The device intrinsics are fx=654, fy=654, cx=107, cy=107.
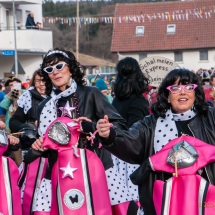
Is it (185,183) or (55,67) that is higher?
(55,67)

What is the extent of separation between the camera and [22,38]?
3597 cm

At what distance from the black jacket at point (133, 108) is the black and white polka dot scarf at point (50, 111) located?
145cm

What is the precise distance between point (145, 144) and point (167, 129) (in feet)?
0.57

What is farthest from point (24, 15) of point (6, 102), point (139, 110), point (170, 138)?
point (170, 138)

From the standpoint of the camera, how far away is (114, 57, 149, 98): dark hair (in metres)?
6.83

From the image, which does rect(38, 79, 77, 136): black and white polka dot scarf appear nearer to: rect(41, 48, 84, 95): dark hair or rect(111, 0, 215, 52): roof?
rect(41, 48, 84, 95): dark hair

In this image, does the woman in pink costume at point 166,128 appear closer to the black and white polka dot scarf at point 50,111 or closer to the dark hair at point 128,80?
the black and white polka dot scarf at point 50,111

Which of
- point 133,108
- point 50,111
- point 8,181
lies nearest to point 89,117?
point 50,111

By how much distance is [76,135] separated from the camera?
4.88m

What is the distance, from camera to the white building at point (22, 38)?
35.8 meters

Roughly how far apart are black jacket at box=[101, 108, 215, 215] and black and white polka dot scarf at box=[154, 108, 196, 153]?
0.10 feet

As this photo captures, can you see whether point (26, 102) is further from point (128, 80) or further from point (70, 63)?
point (70, 63)

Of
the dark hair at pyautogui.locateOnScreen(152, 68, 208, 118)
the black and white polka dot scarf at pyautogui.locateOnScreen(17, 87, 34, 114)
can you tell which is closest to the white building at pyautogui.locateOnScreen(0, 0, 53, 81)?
the black and white polka dot scarf at pyautogui.locateOnScreen(17, 87, 34, 114)

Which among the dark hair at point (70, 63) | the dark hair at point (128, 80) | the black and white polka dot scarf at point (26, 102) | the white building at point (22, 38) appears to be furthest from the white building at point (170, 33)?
the dark hair at point (70, 63)
